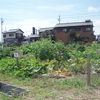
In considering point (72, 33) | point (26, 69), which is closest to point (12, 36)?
point (72, 33)

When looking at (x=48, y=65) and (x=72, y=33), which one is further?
(x=72, y=33)

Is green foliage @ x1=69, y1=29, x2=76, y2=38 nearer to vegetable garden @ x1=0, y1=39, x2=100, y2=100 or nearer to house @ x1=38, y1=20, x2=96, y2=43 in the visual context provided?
house @ x1=38, y1=20, x2=96, y2=43

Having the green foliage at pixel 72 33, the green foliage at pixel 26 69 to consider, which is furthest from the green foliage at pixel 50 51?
the green foliage at pixel 72 33

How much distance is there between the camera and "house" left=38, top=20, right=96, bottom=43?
97.4 ft

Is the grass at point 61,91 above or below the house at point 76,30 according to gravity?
below

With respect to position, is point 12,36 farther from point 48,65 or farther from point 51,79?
point 51,79

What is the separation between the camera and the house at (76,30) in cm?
2967

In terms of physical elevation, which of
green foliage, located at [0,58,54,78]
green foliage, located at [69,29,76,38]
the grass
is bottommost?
the grass

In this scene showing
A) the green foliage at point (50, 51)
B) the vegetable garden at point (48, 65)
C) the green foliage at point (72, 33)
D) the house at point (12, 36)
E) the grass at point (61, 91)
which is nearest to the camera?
the grass at point (61, 91)

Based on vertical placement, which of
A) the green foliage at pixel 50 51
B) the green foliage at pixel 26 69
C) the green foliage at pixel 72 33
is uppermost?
the green foliage at pixel 72 33

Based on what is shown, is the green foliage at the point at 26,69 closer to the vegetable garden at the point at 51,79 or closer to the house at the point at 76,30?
the vegetable garden at the point at 51,79

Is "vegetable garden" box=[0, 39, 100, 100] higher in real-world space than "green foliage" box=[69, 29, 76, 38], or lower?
lower

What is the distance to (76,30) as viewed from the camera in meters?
30.4

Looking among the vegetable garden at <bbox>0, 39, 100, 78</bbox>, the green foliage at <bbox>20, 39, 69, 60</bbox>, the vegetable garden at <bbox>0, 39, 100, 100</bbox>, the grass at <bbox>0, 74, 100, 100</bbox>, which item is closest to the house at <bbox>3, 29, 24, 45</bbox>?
the green foliage at <bbox>20, 39, 69, 60</bbox>
